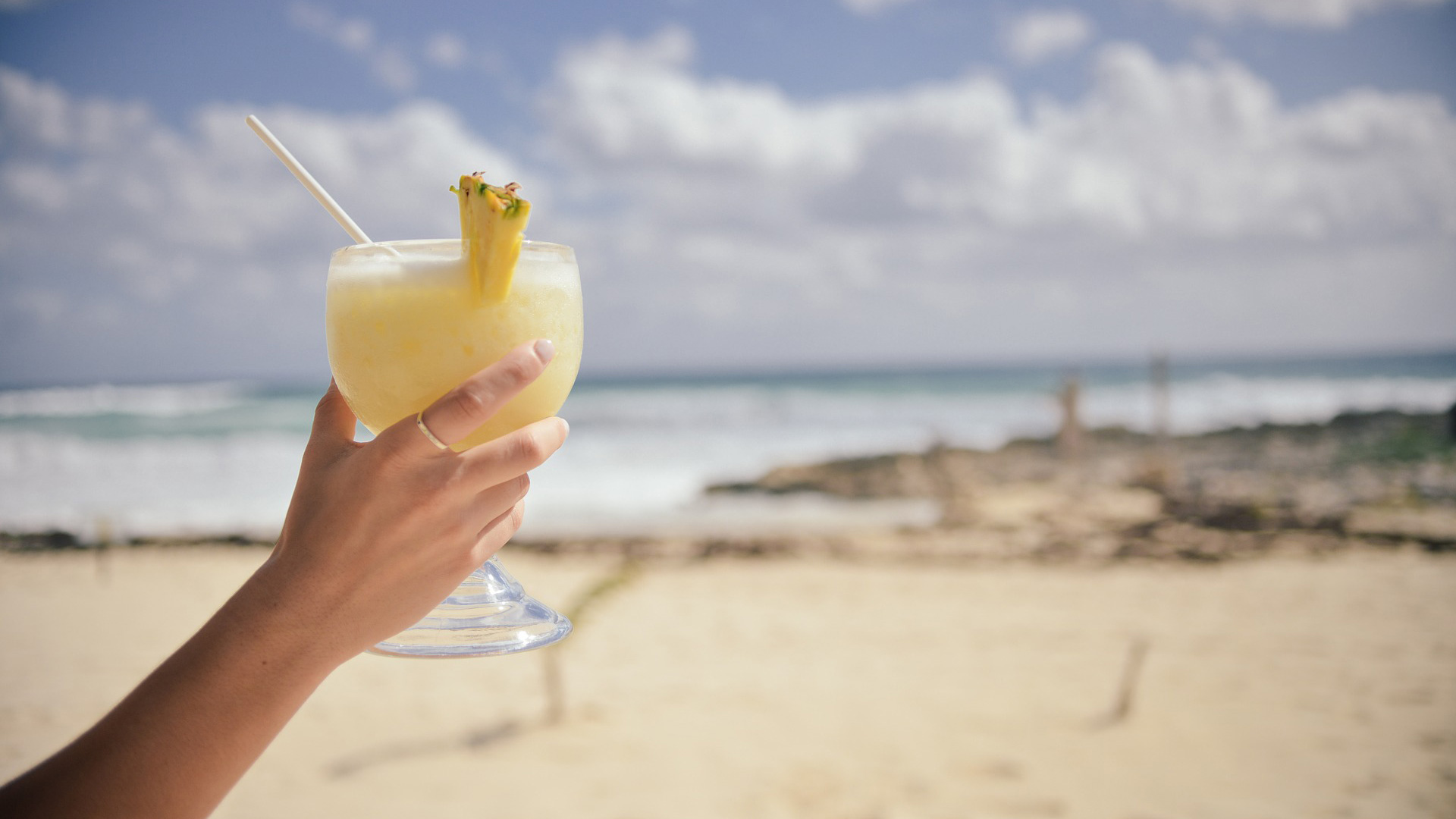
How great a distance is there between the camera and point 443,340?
3.85 feet

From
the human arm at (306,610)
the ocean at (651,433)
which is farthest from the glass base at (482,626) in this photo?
the ocean at (651,433)

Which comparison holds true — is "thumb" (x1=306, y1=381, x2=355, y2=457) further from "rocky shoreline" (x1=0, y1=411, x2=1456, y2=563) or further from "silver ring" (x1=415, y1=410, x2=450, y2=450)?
"rocky shoreline" (x1=0, y1=411, x2=1456, y2=563)

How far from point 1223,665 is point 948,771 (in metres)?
3.03

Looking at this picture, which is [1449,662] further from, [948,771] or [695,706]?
[695,706]

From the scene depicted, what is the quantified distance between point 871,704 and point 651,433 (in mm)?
20341

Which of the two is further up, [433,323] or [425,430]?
[433,323]

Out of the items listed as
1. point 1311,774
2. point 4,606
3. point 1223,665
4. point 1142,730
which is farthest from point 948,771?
point 4,606

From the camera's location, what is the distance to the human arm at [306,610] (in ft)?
2.92

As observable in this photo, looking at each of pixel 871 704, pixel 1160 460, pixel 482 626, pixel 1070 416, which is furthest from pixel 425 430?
pixel 1070 416

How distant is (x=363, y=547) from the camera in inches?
38.5

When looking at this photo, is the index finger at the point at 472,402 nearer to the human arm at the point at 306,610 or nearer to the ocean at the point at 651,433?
the human arm at the point at 306,610

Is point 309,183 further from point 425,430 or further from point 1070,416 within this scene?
point 1070,416

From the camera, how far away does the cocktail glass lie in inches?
46.0

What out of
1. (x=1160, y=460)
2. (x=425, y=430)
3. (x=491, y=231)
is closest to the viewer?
(x=425, y=430)
